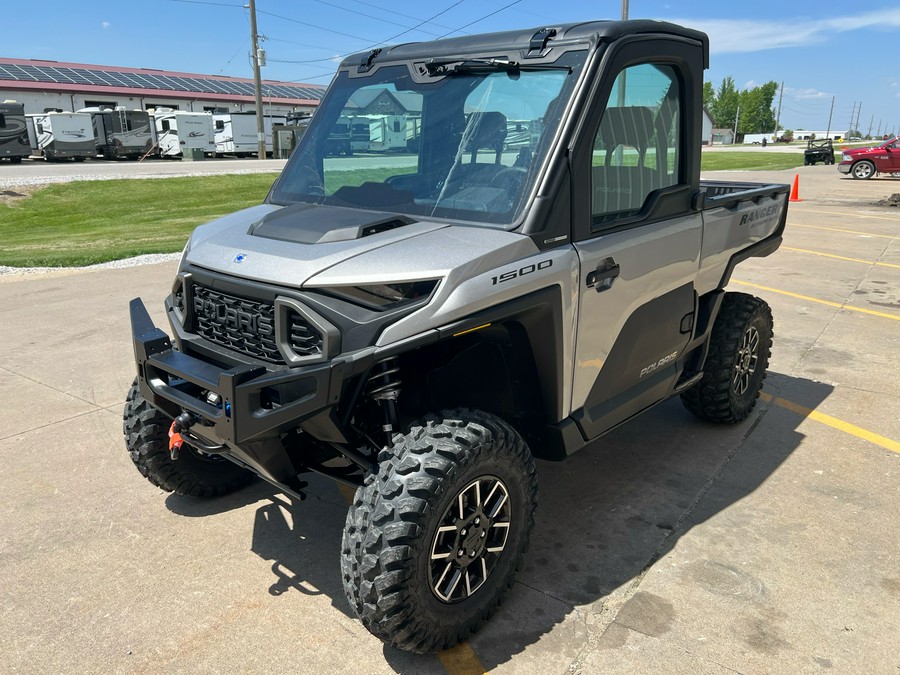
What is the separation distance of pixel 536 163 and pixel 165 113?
43.3 metres

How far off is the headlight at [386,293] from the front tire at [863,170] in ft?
104

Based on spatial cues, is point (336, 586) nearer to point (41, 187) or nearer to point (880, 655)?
point (880, 655)

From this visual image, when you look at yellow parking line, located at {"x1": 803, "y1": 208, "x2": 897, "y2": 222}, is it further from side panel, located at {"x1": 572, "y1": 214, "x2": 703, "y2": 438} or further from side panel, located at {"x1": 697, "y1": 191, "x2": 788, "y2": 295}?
side panel, located at {"x1": 572, "y1": 214, "x2": 703, "y2": 438}

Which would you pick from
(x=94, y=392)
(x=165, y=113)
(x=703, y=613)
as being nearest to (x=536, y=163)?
(x=703, y=613)

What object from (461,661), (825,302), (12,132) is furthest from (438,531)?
(12,132)

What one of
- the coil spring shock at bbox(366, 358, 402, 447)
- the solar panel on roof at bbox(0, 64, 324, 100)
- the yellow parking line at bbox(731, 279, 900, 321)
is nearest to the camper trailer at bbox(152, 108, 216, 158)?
the solar panel on roof at bbox(0, 64, 324, 100)

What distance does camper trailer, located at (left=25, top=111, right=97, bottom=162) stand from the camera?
1420 inches

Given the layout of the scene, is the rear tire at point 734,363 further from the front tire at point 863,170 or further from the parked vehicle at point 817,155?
the parked vehicle at point 817,155

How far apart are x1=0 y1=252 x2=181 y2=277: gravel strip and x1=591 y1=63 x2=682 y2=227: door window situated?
918 cm

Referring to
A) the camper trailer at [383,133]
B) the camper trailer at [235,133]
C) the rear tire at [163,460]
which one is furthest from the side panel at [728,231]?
the camper trailer at [235,133]

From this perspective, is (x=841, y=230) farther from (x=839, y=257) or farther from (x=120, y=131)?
(x=120, y=131)

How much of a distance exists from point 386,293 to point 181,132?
4265cm

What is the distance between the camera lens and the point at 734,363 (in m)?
4.75

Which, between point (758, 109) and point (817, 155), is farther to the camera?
point (758, 109)
